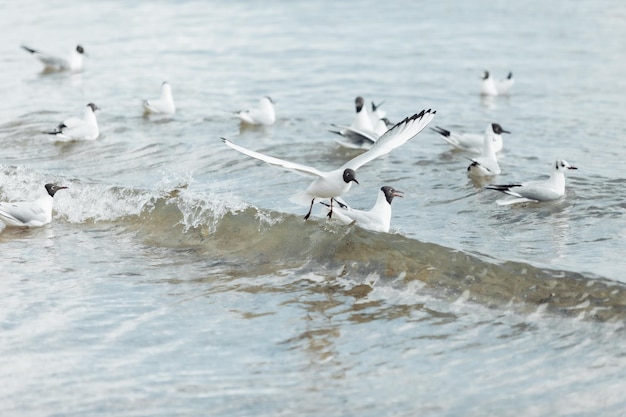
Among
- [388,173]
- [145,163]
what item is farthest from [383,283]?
[145,163]

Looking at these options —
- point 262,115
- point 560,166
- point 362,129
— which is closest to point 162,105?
point 262,115

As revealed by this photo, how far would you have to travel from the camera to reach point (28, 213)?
10.3 m

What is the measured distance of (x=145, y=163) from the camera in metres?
13.1

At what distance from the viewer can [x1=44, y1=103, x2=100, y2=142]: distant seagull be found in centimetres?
1411

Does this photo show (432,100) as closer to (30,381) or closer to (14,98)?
(14,98)

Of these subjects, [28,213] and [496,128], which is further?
[496,128]

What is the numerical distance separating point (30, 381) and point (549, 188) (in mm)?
6415

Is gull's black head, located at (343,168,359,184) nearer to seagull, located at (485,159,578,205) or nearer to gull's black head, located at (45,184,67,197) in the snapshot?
seagull, located at (485,159,578,205)

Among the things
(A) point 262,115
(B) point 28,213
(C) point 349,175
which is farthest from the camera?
(A) point 262,115

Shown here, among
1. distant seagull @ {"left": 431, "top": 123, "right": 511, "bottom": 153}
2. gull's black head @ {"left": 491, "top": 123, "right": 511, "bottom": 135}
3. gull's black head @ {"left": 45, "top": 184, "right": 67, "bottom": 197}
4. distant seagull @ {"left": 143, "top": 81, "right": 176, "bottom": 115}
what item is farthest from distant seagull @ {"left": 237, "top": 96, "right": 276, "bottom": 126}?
gull's black head @ {"left": 45, "top": 184, "right": 67, "bottom": 197}

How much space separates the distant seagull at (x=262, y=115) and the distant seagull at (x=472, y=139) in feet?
8.82

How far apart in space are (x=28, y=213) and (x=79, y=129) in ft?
13.4

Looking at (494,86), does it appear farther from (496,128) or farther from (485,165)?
(485,165)

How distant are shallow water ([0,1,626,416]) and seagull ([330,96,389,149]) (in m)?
0.28
